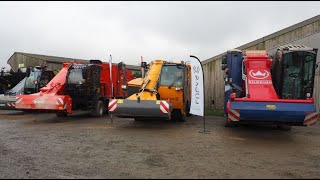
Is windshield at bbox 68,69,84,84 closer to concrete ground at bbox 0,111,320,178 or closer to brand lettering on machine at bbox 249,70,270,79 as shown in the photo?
concrete ground at bbox 0,111,320,178

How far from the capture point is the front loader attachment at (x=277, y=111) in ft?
34.3

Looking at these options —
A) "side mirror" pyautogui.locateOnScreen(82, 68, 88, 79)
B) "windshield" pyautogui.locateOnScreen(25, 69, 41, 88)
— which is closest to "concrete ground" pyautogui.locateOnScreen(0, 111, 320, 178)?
"side mirror" pyautogui.locateOnScreen(82, 68, 88, 79)

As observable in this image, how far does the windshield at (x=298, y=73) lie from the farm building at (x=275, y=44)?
5391mm

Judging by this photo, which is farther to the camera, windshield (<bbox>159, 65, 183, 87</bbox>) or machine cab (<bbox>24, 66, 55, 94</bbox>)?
machine cab (<bbox>24, 66, 55, 94</bbox>)

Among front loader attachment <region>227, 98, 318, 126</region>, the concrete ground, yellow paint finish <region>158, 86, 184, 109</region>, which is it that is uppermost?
yellow paint finish <region>158, 86, 184, 109</region>

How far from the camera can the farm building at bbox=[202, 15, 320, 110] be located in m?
17.2

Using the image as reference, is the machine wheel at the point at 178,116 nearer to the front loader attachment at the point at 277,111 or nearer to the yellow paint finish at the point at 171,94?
the yellow paint finish at the point at 171,94

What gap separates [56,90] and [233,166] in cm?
1033

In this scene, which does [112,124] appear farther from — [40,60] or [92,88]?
[40,60]

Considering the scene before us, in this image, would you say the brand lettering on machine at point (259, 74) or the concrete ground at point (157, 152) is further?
the brand lettering on machine at point (259, 74)

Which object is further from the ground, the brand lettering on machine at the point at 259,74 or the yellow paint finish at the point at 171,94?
the brand lettering on machine at the point at 259,74

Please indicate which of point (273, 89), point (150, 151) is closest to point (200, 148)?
point (150, 151)

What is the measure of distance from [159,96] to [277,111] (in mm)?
4509

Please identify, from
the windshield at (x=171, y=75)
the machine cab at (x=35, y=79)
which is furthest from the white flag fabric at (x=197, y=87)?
the machine cab at (x=35, y=79)
